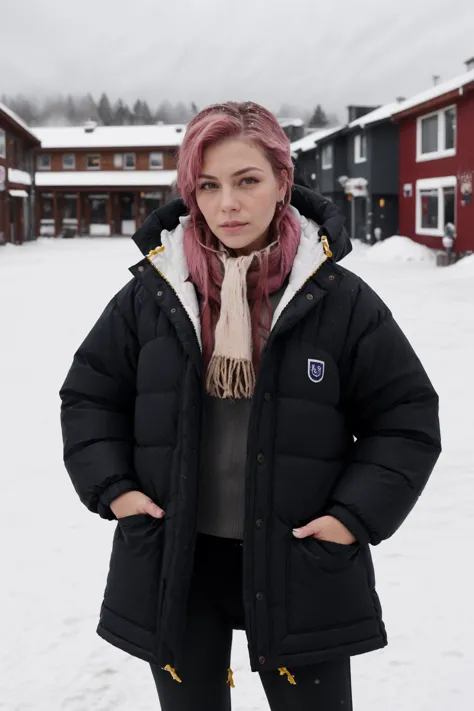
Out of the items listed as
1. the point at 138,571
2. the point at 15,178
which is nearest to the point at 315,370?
the point at 138,571

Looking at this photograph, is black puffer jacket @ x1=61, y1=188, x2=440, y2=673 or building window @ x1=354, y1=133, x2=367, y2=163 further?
building window @ x1=354, y1=133, x2=367, y2=163

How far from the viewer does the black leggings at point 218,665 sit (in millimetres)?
1886

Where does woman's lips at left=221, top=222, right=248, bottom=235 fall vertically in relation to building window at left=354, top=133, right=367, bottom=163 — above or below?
below

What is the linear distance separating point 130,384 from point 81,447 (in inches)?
7.9

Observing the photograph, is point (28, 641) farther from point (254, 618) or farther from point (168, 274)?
point (168, 274)

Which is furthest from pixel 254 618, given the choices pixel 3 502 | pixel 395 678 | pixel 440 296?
pixel 440 296

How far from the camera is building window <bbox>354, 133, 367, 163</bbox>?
32950 mm

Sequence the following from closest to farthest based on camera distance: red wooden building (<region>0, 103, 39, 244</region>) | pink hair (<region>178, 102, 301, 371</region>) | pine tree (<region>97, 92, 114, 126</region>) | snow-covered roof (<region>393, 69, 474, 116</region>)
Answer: pink hair (<region>178, 102, 301, 371</region>) < snow-covered roof (<region>393, 69, 474, 116</region>) < red wooden building (<region>0, 103, 39, 244</region>) < pine tree (<region>97, 92, 114, 126</region>)

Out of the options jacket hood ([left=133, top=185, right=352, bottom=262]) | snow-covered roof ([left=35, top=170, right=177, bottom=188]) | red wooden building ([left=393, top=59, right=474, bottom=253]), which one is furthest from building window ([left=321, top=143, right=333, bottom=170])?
jacket hood ([left=133, top=185, right=352, bottom=262])

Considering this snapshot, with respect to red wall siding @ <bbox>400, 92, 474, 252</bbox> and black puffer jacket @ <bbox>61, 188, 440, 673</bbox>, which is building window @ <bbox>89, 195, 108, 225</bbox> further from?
black puffer jacket @ <bbox>61, 188, 440, 673</bbox>

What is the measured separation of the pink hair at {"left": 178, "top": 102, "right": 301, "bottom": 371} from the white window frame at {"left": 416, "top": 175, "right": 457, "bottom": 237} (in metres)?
23.3

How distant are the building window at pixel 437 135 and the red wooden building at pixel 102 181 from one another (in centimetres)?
2406

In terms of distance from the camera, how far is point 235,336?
1.87 meters

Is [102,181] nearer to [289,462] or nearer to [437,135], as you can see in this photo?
[437,135]
